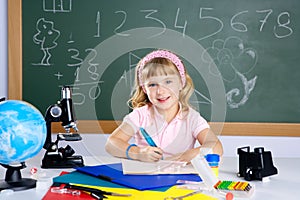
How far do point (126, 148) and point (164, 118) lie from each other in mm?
261

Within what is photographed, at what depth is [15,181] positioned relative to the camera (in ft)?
5.01

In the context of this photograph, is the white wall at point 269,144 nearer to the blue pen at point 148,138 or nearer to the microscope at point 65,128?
the blue pen at point 148,138

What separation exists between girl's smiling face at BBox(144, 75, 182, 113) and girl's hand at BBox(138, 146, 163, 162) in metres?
0.29

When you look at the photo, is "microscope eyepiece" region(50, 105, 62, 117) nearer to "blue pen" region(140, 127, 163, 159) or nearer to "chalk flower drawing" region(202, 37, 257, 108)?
"blue pen" region(140, 127, 163, 159)

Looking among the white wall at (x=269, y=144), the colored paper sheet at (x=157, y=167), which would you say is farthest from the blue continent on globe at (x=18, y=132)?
the white wall at (x=269, y=144)

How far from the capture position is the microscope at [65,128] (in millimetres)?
1777

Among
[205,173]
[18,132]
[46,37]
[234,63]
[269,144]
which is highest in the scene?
[46,37]

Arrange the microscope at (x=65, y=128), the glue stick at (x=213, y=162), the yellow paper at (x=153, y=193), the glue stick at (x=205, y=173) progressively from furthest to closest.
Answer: the microscope at (x=65, y=128) < the glue stick at (x=213, y=162) < the glue stick at (x=205, y=173) < the yellow paper at (x=153, y=193)

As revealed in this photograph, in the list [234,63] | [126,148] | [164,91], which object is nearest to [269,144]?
[234,63]

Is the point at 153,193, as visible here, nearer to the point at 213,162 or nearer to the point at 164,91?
the point at 213,162

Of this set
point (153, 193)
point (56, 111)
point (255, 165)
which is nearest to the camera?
point (153, 193)

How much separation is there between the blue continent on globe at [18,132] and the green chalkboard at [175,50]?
3.80ft

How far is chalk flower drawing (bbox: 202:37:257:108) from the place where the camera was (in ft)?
8.59

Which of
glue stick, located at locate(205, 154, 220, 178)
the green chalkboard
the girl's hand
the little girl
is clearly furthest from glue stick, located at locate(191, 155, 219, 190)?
the green chalkboard
